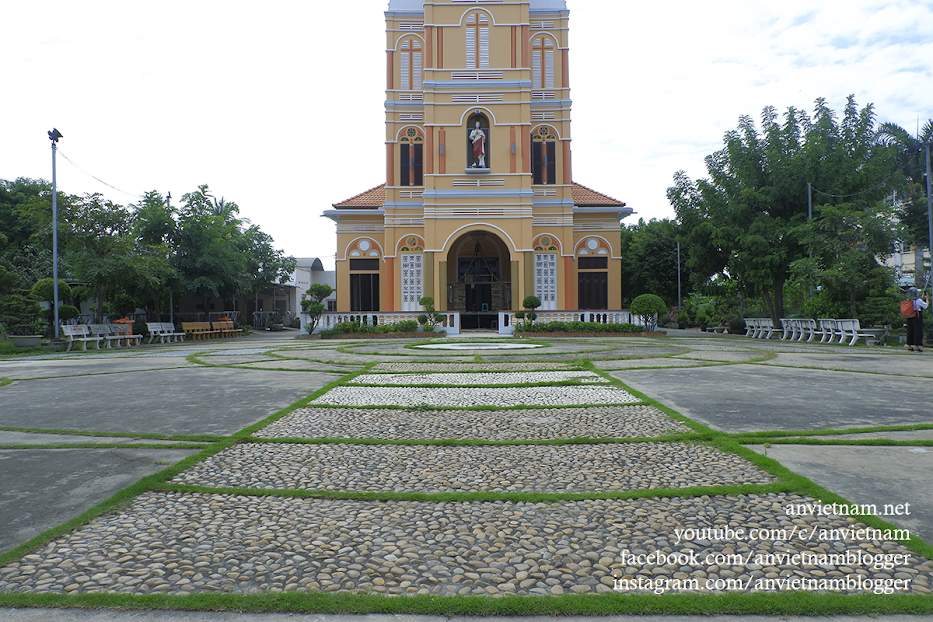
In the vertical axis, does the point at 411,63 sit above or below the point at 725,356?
above

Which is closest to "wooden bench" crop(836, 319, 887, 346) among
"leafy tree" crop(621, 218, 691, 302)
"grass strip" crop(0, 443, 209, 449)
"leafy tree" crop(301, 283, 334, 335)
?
"grass strip" crop(0, 443, 209, 449)

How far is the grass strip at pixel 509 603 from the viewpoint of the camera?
7.22 ft

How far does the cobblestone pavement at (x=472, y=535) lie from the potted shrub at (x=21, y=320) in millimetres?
17284

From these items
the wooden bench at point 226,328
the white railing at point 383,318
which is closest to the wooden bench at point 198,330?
the wooden bench at point 226,328

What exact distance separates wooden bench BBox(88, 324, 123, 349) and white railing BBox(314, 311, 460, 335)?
280 inches

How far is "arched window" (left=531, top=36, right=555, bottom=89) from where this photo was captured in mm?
27297

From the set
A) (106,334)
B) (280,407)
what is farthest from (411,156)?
(280,407)

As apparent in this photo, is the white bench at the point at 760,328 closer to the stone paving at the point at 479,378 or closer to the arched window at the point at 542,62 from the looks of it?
the arched window at the point at 542,62

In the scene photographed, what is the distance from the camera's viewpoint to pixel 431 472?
3961 mm

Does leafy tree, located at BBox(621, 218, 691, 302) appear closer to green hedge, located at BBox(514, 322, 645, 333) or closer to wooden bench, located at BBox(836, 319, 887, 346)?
green hedge, located at BBox(514, 322, 645, 333)

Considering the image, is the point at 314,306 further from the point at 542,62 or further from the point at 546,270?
the point at 542,62

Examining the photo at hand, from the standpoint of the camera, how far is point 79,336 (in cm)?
1772

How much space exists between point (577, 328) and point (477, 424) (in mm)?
16565

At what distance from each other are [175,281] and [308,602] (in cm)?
2274
